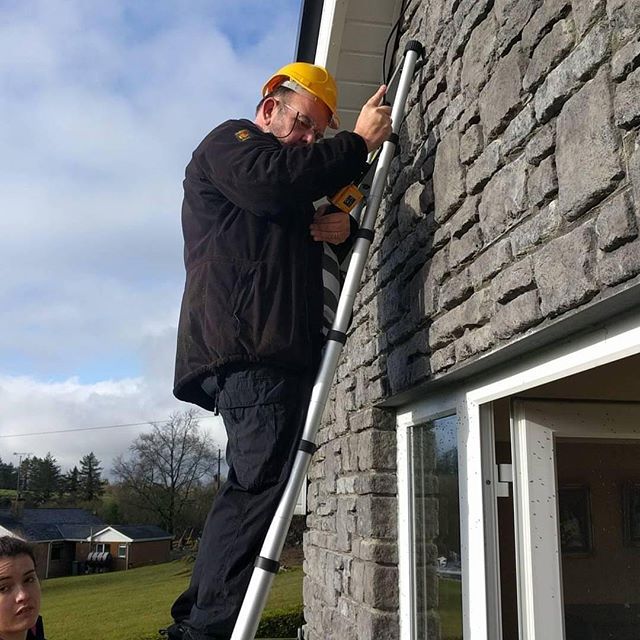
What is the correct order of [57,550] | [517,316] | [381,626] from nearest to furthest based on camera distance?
1. [517,316]
2. [381,626]
3. [57,550]

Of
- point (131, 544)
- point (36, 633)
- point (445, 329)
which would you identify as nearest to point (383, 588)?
point (445, 329)

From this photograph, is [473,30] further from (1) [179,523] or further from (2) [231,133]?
(1) [179,523]

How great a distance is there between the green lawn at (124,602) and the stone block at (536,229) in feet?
37.6

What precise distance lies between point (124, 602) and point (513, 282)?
16809 millimetres

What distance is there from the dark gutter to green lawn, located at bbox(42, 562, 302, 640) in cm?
1023

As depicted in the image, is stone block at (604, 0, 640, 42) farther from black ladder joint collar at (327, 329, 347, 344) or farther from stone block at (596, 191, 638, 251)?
black ladder joint collar at (327, 329, 347, 344)

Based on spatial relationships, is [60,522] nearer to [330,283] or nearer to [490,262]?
[330,283]

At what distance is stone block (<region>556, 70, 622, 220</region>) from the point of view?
1667 mm

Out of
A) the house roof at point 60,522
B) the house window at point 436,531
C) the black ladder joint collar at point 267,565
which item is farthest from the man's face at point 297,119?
the house roof at point 60,522

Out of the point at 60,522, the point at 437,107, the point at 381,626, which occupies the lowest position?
the point at 60,522

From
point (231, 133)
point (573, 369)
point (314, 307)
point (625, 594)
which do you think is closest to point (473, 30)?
point (231, 133)

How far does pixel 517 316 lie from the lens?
2.07 meters

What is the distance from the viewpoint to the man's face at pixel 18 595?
2025 mm

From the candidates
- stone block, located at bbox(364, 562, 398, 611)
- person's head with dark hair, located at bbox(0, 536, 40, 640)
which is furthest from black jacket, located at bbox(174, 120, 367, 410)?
stone block, located at bbox(364, 562, 398, 611)
